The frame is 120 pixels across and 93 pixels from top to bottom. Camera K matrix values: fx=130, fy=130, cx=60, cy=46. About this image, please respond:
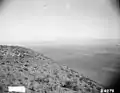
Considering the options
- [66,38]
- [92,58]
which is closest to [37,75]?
[66,38]

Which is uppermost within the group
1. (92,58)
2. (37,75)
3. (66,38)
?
(66,38)

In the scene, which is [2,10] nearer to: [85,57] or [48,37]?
[48,37]

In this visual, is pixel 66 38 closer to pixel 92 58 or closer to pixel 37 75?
pixel 92 58

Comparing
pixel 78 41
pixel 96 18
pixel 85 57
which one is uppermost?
pixel 96 18

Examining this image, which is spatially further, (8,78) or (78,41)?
(78,41)

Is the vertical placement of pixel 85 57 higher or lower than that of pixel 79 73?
higher

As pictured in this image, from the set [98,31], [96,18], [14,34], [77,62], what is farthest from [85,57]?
[14,34]

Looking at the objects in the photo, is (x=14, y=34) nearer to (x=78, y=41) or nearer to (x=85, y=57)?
(x=78, y=41)

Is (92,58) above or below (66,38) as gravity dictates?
below
